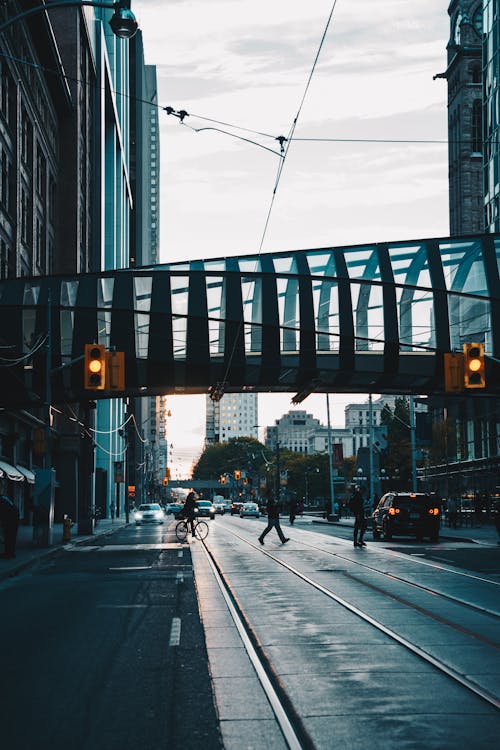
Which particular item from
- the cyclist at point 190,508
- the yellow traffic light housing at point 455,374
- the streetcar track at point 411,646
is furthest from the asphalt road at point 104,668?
the cyclist at point 190,508

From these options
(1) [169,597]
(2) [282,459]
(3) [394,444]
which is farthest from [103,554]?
(2) [282,459]

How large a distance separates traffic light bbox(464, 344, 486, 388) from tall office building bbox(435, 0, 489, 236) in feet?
278

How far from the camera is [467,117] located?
10831 cm

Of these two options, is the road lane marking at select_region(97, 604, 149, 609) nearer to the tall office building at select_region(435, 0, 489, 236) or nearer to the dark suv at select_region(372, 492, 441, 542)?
the dark suv at select_region(372, 492, 441, 542)

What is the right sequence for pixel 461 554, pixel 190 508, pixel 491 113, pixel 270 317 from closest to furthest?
pixel 461 554 < pixel 190 508 < pixel 270 317 < pixel 491 113

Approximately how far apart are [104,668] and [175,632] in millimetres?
2720

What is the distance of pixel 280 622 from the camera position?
45.4 feet

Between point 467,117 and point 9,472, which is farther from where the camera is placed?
point 467,117

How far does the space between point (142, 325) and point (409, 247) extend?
12.0 metres

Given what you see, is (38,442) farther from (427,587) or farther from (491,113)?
(491,113)

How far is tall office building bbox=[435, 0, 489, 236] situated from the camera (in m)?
108

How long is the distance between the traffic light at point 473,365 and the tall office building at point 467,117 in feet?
278

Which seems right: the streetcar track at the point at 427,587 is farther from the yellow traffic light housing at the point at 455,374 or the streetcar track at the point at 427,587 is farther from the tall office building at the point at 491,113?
the tall office building at the point at 491,113

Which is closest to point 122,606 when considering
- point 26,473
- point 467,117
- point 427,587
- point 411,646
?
point 427,587
